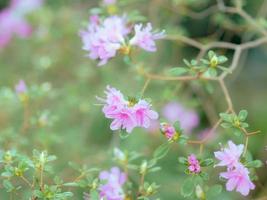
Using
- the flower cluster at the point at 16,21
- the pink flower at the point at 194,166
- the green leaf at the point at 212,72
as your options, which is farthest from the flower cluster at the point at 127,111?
the flower cluster at the point at 16,21

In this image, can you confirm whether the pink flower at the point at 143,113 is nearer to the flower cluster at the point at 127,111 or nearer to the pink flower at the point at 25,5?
the flower cluster at the point at 127,111

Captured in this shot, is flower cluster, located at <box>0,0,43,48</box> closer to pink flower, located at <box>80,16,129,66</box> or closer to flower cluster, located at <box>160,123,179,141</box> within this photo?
pink flower, located at <box>80,16,129,66</box>

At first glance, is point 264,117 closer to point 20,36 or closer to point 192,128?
point 192,128

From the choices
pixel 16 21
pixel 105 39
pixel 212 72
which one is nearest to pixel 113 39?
pixel 105 39

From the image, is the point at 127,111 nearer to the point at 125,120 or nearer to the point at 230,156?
the point at 125,120

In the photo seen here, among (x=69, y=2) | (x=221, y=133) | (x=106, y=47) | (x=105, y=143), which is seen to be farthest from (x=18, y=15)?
(x=106, y=47)
